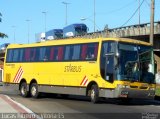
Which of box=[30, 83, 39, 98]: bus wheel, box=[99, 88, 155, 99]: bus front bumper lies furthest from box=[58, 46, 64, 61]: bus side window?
box=[99, 88, 155, 99]: bus front bumper

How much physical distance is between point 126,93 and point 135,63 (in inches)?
58.5

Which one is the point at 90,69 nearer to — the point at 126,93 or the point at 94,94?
the point at 94,94

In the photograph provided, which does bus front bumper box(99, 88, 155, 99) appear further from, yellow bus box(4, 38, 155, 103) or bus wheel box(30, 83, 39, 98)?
bus wheel box(30, 83, 39, 98)

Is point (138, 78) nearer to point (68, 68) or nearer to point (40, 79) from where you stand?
point (68, 68)

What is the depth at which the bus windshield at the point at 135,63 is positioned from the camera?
24281mm

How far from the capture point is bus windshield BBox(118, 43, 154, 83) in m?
24.3

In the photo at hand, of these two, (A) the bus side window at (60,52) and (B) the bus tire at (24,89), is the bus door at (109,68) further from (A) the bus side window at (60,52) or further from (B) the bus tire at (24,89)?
(B) the bus tire at (24,89)

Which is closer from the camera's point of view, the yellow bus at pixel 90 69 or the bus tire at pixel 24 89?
the yellow bus at pixel 90 69

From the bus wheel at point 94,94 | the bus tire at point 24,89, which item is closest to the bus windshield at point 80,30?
the bus tire at point 24,89

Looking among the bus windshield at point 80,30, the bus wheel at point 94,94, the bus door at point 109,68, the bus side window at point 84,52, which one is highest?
the bus windshield at point 80,30

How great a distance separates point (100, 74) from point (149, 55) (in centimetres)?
256

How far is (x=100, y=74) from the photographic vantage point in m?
25.1

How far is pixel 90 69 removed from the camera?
26.0 m

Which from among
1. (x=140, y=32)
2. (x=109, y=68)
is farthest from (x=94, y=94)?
(x=140, y=32)
